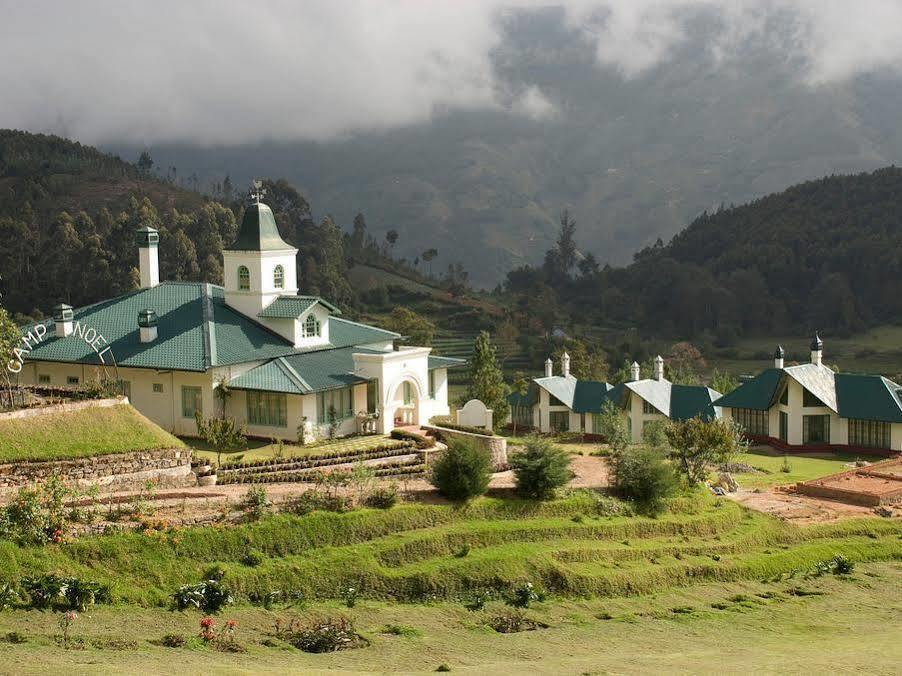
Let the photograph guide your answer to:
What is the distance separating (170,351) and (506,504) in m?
13.2

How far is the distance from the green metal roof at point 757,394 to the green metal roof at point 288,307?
57.4 ft

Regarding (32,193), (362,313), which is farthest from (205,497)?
(32,193)

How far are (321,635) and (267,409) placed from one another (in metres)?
15.0

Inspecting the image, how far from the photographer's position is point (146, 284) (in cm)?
4244

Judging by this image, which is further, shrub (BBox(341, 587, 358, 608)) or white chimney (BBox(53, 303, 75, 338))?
white chimney (BBox(53, 303, 75, 338))

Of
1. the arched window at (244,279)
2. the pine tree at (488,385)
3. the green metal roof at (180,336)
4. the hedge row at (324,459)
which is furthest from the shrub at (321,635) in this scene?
the pine tree at (488,385)

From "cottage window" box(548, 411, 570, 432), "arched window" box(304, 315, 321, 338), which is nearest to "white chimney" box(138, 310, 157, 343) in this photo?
"arched window" box(304, 315, 321, 338)

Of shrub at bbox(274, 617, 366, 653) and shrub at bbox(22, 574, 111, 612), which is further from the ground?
shrub at bbox(22, 574, 111, 612)

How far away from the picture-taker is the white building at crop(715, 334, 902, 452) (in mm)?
44688

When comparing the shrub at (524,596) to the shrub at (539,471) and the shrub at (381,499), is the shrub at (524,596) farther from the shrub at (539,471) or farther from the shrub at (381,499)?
the shrub at (539,471)

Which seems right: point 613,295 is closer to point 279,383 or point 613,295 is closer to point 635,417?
point 635,417

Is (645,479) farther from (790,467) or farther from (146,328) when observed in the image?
(146,328)

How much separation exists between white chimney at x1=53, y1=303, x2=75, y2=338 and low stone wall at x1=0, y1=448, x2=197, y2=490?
11208 mm

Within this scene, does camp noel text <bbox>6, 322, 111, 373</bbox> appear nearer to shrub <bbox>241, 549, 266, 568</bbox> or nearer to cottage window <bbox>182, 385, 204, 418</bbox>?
cottage window <bbox>182, 385, 204, 418</bbox>
